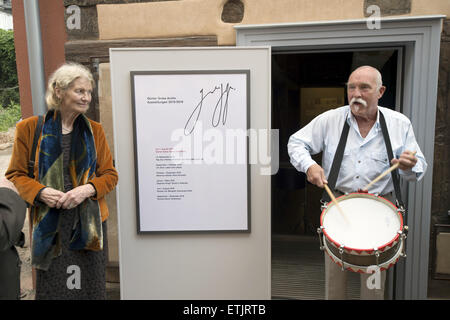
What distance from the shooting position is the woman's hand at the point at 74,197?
1.85 metres

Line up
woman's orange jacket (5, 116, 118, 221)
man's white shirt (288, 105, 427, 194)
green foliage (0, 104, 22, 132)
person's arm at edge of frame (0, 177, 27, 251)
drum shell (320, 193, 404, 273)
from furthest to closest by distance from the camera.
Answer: green foliage (0, 104, 22, 132) → man's white shirt (288, 105, 427, 194) → woman's orange jacket (5, 116, 118, 221) → drum shell (320, 193, 404, 273) → person's arm at edge of frame (0, 177, 27, 251)

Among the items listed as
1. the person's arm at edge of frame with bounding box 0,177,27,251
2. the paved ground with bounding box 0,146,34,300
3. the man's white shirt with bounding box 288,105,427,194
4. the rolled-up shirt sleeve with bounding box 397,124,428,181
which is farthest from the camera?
the paved ground with bounding box 0,146,34,300

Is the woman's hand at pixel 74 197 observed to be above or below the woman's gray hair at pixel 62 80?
below

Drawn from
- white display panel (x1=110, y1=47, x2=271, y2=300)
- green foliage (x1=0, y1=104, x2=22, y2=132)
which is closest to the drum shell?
white display panel (x1=110, y1=47, x2=271, y2=300)

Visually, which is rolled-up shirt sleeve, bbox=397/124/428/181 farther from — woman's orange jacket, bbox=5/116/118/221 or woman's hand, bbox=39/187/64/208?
woman's hand, bbox=39/187/64/208

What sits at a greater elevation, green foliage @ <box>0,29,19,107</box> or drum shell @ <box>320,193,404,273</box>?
green foliage @ <box>0,29,19,107</box>

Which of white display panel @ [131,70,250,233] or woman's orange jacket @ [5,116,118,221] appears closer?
woman's orange jacket @ [5,116,118,221]

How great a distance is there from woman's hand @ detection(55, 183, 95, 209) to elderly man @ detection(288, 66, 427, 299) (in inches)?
47.3

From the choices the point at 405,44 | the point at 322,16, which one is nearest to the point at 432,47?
the point at 405,44

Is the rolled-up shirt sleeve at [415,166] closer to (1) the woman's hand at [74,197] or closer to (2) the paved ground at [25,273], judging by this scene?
(1) the woman's hand at [74,197]

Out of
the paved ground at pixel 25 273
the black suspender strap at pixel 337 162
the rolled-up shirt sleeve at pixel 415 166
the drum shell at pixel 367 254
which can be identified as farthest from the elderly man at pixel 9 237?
the rolled-up shirt sleeve at pixel 415 166

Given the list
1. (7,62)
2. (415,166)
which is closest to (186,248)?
(415,166)

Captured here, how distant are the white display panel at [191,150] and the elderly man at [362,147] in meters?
0.45

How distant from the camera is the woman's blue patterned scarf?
6.10 feet
